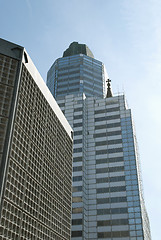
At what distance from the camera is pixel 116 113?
95.7m

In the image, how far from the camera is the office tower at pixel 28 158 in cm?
3322

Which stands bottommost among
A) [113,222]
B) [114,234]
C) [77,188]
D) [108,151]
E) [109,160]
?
[114,234]

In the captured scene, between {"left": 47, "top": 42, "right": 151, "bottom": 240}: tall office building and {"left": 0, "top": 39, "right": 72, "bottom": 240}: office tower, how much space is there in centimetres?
2994

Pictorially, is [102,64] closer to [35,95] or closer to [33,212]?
[35,95]

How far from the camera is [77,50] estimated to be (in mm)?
142625

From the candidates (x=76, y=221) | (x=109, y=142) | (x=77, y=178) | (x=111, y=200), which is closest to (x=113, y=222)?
(x=111, y=200)

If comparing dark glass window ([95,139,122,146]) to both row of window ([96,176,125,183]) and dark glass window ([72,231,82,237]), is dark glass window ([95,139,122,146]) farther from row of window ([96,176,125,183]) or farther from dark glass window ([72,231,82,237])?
dark glass window ([72,231,82,237])

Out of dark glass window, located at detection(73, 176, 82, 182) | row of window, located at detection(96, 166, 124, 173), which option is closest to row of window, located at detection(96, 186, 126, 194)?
row of window, located at detection(96, 166, 124, 173)

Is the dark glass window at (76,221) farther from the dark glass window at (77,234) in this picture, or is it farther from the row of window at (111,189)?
the row of window at (111,189)

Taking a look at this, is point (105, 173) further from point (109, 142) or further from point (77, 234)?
point (77, 234)

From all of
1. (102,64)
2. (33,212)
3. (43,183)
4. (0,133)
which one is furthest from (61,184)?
(102,64)

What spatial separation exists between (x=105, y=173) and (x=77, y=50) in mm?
75523

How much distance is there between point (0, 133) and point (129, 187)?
5463cm

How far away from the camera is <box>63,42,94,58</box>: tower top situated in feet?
464
